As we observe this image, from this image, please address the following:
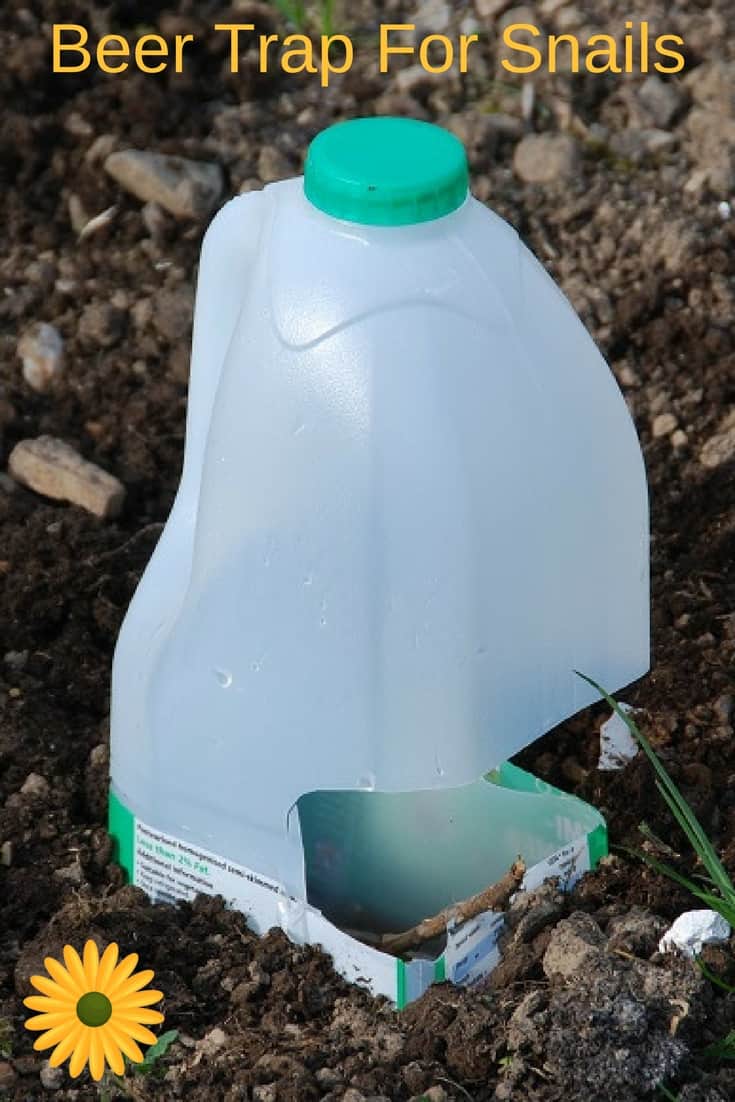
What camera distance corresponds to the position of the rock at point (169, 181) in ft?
9.17

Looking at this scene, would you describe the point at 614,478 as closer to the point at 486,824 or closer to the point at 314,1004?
the point at 486,824

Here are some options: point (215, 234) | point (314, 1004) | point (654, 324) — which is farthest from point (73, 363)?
point (314, 1004)

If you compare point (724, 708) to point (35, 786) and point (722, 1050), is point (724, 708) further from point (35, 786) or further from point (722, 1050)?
point (35, 786)

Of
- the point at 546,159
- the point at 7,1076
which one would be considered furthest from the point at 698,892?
the point at 546,159

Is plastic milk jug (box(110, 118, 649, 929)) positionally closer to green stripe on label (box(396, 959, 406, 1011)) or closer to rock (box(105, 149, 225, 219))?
green stripe on label (box(396, 959, 406, 1011))

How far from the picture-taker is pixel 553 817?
6.24 feet

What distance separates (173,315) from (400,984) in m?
1.17

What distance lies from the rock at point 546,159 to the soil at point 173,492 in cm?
1

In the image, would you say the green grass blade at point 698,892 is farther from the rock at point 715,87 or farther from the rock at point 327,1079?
the rock at point 715,87

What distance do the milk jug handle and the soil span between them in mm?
461

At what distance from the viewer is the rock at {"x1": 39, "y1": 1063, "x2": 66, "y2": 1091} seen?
5.71 feet

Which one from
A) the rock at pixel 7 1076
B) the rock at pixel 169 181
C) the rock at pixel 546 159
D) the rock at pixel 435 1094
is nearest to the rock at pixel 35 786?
the rock at pixel 7 1076

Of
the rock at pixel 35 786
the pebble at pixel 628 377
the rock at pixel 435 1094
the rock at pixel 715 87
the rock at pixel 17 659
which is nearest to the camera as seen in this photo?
the rock at pixel 435 1094

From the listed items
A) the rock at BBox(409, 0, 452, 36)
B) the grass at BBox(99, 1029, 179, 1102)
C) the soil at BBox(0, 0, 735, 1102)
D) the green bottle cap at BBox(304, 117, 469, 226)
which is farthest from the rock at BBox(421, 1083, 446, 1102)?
the rock at BBox(409, 0, 452, 36)
